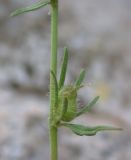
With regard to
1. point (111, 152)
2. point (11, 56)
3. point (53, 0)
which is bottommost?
point (111, 152)

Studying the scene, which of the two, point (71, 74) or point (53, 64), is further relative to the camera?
point (71, 74)

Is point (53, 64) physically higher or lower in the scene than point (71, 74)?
higher

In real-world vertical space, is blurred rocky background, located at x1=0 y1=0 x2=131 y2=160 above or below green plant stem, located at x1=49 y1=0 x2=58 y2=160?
below

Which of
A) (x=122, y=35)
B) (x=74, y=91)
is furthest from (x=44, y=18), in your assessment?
(x=74, y=91)

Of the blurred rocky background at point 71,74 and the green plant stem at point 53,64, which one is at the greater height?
the green plant stem at point 53,64

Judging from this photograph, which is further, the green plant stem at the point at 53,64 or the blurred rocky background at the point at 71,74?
the blurred rocky background at the point at 71,74

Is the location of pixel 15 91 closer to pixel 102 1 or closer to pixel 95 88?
pixel 95 88

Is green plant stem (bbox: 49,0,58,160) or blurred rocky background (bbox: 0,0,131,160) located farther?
blurred rocky background (bbox: 0,0,131,160)

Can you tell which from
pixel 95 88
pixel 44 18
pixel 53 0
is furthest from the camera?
pixel 44 18
